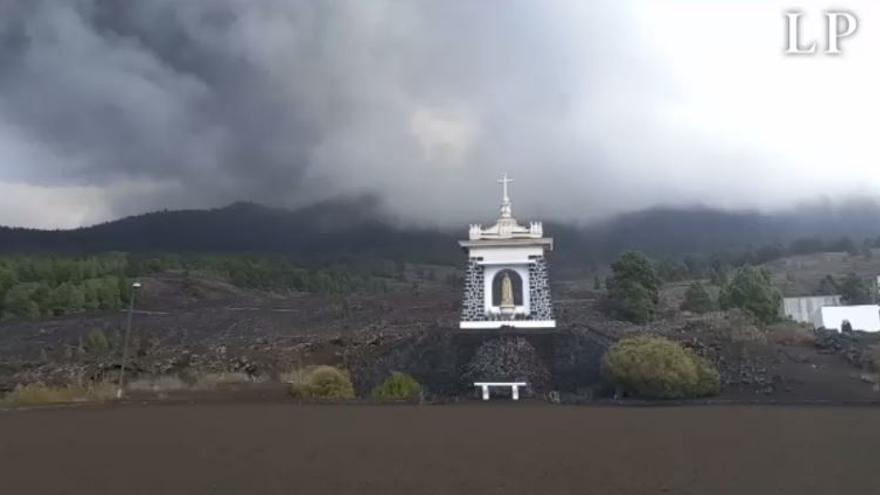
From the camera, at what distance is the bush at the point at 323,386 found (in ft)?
114

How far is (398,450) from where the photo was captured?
20453 millimetres

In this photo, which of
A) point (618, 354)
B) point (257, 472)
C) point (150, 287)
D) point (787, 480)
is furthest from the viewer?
point (150, 287)

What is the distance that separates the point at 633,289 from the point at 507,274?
56.7ft

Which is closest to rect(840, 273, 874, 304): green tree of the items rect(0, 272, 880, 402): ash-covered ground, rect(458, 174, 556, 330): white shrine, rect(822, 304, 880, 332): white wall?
rect(822, 304, 880, 332): white wall

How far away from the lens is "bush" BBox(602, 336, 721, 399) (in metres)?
32.8

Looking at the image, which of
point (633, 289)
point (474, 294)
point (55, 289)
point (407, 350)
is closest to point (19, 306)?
point (55, 289)

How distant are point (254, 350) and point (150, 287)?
42.6m

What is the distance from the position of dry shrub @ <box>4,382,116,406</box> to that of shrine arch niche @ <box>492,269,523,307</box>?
1742cm

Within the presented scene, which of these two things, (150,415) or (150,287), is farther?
(150,287)

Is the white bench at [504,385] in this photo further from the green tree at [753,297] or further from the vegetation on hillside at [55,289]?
the vegetation on hillside at [55,289]

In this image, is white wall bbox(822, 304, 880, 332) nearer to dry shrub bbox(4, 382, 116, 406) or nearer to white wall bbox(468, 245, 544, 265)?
white wall bbox(468, 245, 544, 265)

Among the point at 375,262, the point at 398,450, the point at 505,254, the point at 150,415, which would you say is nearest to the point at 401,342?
the point at 505,254

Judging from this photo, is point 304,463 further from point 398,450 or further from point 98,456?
point 98,456

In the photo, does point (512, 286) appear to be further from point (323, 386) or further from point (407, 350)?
point (323, 386)
